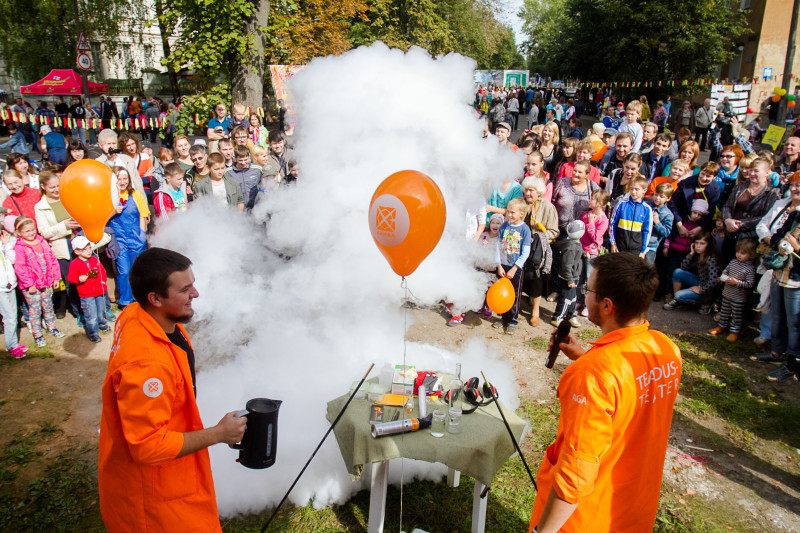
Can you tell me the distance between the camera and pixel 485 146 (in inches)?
234

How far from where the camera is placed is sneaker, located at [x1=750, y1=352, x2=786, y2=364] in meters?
5.52

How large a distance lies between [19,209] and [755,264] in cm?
861

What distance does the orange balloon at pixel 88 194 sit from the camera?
17.0ft

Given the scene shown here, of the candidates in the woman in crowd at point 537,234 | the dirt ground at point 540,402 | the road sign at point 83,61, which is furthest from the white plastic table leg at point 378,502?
the road sign at point 83,61

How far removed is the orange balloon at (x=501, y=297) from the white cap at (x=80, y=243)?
15.3 ft

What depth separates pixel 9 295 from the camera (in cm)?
561

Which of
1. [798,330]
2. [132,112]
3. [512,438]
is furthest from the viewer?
[132,112]

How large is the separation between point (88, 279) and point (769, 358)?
758cm

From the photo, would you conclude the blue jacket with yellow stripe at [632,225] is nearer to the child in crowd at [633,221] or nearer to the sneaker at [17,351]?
the child in crowd at [633,221]

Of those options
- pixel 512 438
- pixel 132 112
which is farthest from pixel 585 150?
pixel 132 112

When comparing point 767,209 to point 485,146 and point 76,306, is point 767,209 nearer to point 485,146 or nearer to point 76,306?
point 485,146

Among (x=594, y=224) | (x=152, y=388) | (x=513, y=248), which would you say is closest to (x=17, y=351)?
(x=152, y=388)

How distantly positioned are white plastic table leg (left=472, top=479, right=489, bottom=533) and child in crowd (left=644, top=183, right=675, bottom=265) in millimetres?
4576

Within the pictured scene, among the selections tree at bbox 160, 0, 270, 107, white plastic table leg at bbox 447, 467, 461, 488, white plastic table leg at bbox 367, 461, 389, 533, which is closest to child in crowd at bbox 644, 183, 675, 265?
white plastic table leg at bbox 447, 467, 461, 488
